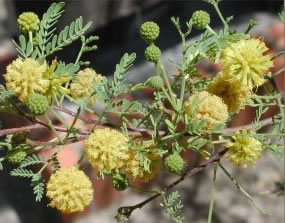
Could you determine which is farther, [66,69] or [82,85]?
[82,85]

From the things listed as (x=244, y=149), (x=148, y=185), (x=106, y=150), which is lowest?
(x=148, y=185)

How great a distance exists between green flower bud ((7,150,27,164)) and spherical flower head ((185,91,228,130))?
0.81ft

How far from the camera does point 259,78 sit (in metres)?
0.79

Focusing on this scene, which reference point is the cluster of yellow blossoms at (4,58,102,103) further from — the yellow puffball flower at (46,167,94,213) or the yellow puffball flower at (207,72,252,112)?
the yellow puffball flower at (207,72,252,112)

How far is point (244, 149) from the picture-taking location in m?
0.81

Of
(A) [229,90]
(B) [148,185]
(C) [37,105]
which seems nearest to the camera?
(C) [37,105]

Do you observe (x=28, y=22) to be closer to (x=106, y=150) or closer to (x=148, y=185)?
(x=106, y=150)

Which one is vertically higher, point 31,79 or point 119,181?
point 31,79

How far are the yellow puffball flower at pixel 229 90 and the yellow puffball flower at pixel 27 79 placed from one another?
10.1 inches

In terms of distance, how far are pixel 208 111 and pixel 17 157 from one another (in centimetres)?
29

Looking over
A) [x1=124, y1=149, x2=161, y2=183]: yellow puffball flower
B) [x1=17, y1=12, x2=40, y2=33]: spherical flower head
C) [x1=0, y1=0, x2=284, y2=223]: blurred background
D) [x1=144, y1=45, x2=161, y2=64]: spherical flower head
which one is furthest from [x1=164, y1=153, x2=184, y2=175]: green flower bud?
[x1=0, y1=0, x2=284, y2=223]: blurred background

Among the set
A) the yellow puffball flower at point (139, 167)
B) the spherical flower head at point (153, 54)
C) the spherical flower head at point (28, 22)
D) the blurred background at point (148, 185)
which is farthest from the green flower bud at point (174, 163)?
the blurred background at point (148, 185)

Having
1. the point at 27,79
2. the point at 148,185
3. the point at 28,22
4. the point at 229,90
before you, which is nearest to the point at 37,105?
the point at 27,79

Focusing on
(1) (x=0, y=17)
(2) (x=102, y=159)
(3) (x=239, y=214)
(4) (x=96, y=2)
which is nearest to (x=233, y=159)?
(2) (x=102, y=159)
